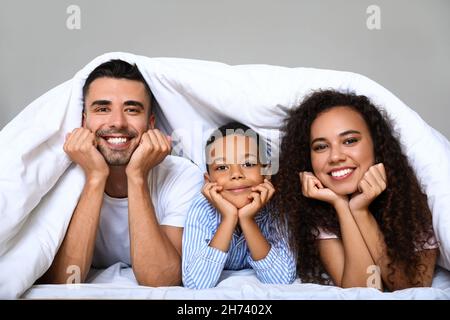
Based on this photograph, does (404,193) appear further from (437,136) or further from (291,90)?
(291,90)

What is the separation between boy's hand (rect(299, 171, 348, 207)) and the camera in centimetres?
121

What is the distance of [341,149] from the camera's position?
47.8 inches

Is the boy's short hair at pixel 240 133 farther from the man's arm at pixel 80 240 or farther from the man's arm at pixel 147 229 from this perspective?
the man's arm at pixel 80 240

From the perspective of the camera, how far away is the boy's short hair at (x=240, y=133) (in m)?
1.32

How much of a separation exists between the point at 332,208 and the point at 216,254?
342 mm

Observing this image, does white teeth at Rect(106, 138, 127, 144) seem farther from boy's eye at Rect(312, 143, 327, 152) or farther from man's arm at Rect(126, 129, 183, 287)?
boy's eye at Rect(312, 143, 327, 152)

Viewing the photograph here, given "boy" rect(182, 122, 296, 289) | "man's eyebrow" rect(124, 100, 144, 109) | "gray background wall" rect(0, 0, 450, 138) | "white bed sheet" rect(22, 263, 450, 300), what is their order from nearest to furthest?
"white bed sheet" rect(22, 263, 450, 300) < "boy" rect(182, 122, 296, 289) < "man's eyebrow" rect(124, 100, 144, 109) < "gray background wall" rect(0, 0, 450, 138)

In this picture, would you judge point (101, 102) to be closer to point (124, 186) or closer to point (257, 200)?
point (124, 186)

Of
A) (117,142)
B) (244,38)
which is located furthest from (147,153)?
(244,38)

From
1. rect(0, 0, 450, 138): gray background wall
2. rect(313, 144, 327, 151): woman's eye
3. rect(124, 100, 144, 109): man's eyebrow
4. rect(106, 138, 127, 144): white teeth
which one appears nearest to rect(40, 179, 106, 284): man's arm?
rect(106, 138, 127, 144): white teeth

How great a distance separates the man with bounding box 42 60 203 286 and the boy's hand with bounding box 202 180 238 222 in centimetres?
13

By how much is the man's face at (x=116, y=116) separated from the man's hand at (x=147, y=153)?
1.6 inches

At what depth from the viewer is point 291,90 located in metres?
1.30
